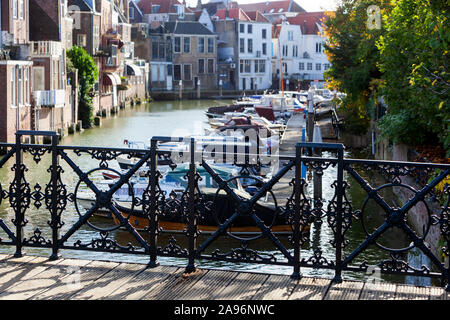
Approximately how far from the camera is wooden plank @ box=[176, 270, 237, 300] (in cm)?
547

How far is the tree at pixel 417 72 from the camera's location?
11.6m

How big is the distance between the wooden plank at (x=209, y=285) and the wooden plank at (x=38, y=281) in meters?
1.13

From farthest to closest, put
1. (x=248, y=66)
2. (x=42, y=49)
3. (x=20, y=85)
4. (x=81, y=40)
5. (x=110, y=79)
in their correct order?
(x=248, y=66) < (x=110, y=79) < (x=81, y=40) < (x=42, y=49) < (x=20, y=85)

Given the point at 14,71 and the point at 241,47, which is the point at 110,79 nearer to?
the point at 14,71

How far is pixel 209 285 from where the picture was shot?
573 cm

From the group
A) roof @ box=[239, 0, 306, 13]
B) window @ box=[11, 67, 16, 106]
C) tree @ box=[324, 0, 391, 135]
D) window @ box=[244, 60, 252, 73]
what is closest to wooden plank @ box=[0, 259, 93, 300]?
tree @ box=[324, 0, 391, 135]

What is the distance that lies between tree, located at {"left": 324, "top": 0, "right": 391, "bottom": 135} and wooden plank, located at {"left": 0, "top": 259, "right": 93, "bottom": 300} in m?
20.8

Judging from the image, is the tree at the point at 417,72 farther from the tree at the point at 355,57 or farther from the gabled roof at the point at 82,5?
the gabled roof at the point at 82,5

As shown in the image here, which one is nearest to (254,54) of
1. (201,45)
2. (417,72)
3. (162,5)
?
(201,45)

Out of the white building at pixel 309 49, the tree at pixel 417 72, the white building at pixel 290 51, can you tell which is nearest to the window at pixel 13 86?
the tree at pixel 417 72

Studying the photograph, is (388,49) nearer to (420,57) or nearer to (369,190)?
(420,57)

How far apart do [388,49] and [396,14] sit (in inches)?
70.6

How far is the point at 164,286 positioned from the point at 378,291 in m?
1.70
